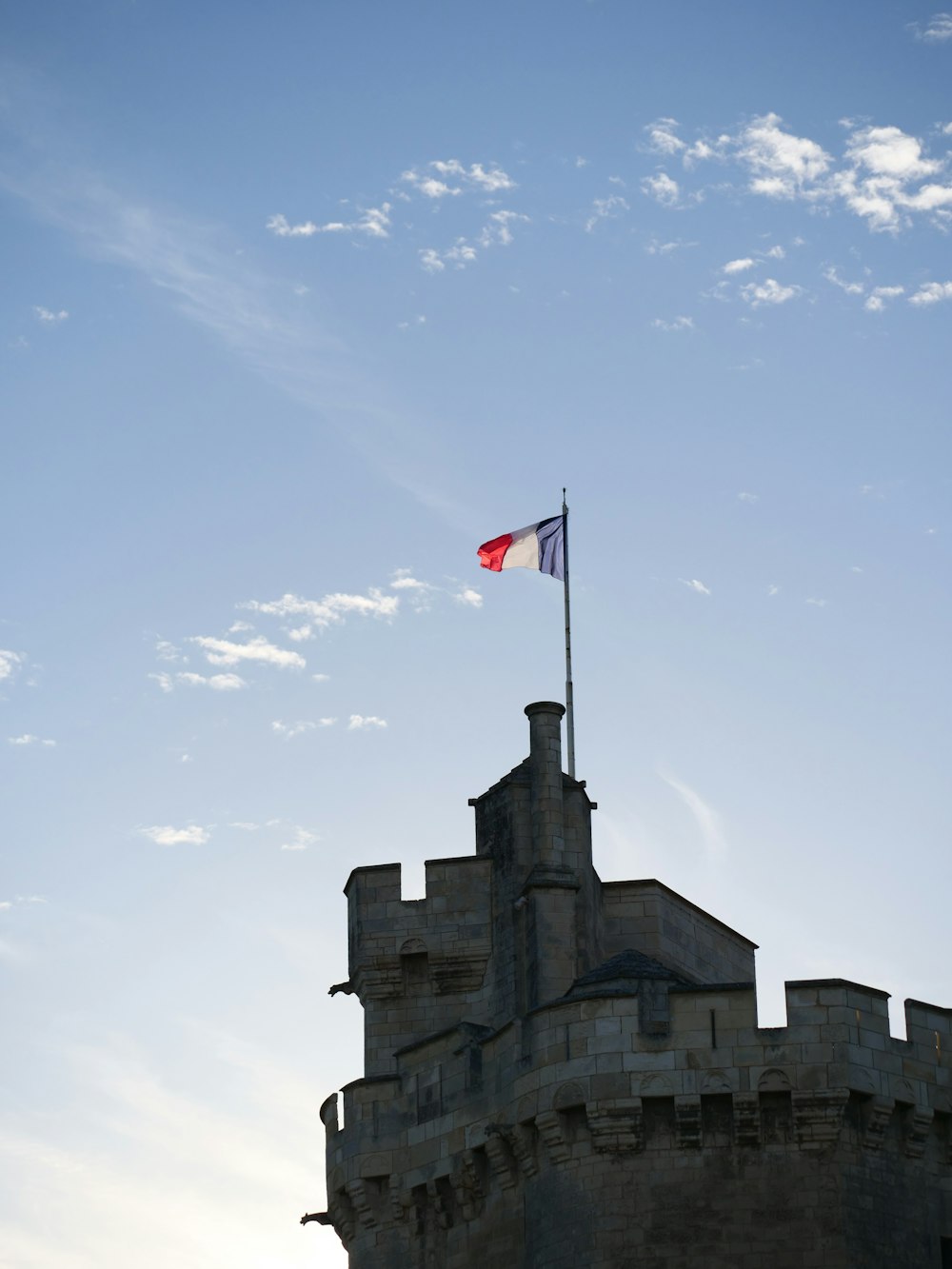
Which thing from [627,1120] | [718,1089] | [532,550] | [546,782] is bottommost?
[627,1120]

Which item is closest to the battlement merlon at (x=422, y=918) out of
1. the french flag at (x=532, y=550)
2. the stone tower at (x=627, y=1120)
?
the stone tower at (x=627, y=1120)

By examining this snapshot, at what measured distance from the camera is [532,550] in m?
43.7

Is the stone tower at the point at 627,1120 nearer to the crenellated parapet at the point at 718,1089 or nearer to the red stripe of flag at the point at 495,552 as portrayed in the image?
the crenellated parapet at the point at 718,1089

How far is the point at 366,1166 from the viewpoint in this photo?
37375mm

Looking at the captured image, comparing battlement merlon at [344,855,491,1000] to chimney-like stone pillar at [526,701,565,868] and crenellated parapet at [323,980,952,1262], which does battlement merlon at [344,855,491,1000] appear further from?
crenellated parapet at [323,980,952,1262]

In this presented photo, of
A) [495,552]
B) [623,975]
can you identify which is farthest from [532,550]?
[623,975]

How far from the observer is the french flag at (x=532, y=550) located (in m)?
43.6

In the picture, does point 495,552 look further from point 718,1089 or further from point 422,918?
point 718,1089

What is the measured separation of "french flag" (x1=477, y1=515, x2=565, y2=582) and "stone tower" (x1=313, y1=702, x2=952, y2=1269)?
20.0 ft

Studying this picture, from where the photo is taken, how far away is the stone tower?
32.7 m

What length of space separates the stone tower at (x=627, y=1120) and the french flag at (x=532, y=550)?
6.09m

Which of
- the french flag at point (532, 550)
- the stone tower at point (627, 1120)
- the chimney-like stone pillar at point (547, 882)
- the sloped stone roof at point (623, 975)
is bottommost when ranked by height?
the stone tower at point (627, 1120)

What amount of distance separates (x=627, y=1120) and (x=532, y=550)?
13.6 m

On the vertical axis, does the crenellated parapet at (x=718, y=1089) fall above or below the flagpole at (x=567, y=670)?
below
